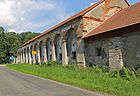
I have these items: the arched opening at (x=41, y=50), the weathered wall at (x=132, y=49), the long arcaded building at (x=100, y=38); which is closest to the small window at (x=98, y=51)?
the long arcaded building at (x=100, y=38)

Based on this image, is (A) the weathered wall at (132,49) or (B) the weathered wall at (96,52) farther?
(B) the weathered wall at (96,52)

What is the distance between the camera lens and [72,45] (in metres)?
31.9

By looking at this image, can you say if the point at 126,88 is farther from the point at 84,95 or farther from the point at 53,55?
the point at 53,55

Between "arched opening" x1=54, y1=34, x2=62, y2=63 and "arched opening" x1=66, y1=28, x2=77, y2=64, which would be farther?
"arched opening" x1=54, y1=34, x2=62, y2=63

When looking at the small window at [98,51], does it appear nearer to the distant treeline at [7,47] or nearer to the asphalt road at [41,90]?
the asphalt road at [41,90]

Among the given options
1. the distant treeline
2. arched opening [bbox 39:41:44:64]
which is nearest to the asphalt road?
arched opening [bbox 39:41:44:64]

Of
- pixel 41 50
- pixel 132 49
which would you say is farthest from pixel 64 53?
pixel 132 49

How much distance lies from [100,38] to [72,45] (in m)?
7.88

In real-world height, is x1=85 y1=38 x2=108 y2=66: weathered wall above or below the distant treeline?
below

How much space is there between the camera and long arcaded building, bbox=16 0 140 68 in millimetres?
20297

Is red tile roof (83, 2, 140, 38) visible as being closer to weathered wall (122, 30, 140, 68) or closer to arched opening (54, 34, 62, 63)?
weathered wall (122, 30, 140, 68)

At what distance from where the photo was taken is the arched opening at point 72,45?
3116 centimetres

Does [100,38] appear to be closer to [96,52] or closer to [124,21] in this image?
[96,52]

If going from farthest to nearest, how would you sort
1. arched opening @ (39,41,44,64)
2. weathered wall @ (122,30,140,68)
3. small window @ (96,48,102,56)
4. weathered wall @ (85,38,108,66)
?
arched opening @ (39,41,44,64), small window @ (96,48,102,56), weathered wall @ (85,38,108,66), weathered wall @ (122,30,140,68)
